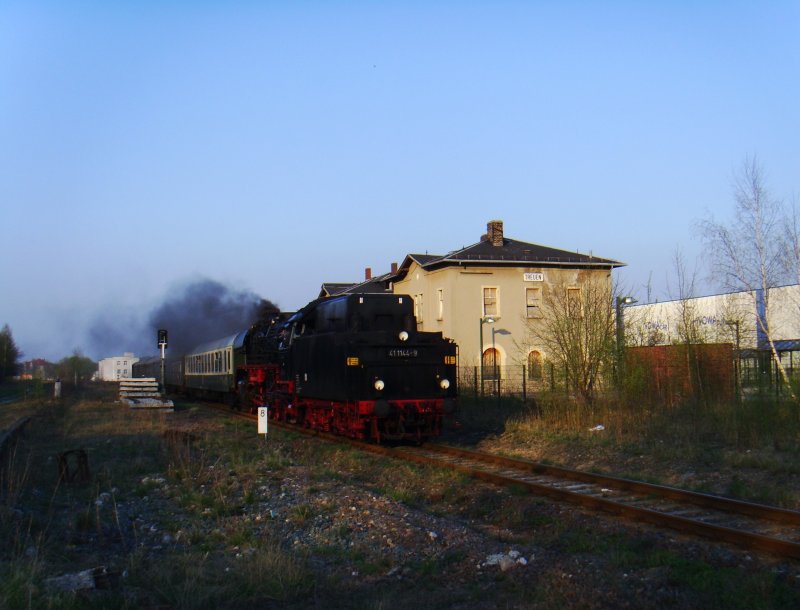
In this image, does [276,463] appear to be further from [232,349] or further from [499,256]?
[499,256]

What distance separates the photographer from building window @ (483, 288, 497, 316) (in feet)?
124

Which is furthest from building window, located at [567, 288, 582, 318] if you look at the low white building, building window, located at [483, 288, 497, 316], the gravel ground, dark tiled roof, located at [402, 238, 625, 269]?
the low white building

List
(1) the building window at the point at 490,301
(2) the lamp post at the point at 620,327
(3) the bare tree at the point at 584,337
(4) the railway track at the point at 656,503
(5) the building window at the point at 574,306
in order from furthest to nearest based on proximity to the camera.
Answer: (1) the building window at the point at 490,301
(5) the building window at the point at 574,306
(3) the bare tree at the point at 584,337
(2) the lamp post at the point at 620,327
(4) the railway track at the point at 656,503

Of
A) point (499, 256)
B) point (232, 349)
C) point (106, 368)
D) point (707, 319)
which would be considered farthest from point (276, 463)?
point (106, 368)

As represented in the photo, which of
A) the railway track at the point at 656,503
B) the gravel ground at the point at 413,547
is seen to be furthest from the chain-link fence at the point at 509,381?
the gravel ground at the point at 413,547

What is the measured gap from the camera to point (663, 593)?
566cm

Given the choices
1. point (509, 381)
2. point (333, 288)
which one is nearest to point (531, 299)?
point (509, 381)

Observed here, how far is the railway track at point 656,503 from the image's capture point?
733cm

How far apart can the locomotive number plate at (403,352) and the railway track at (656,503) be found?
6.58 ft

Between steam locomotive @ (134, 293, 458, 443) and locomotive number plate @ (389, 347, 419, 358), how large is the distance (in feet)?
0.07

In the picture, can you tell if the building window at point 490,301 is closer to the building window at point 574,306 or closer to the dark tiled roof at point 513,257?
the dark tiled roof at point 513,257

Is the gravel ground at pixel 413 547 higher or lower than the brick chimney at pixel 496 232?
lower

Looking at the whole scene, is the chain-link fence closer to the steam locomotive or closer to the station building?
the station building

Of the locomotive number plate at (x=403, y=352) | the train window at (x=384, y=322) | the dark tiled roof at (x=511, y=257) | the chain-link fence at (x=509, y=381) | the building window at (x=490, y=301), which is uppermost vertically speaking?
the dark tiled roof at (x=511, y=257)
